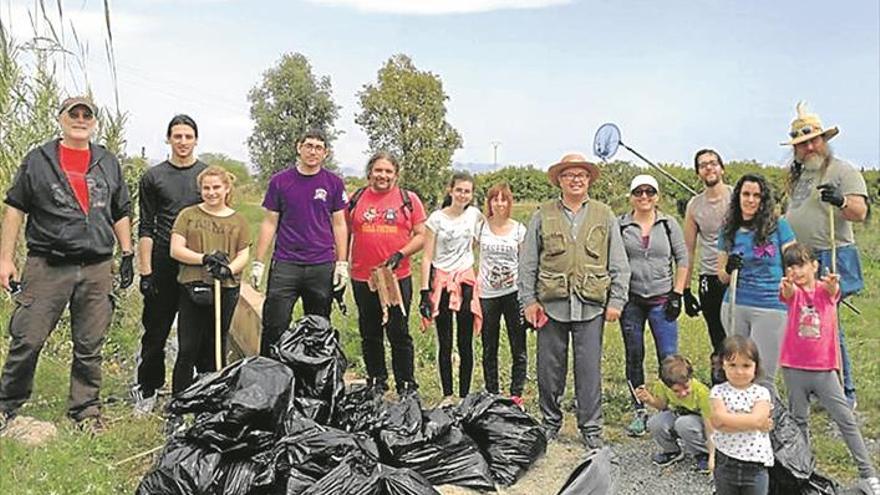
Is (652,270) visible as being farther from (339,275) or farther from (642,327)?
(339,275)

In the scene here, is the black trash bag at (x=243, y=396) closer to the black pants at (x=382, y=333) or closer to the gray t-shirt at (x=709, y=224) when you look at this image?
the black pants at (x=382, y=333)

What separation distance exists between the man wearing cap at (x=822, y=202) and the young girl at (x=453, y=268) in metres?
1.92

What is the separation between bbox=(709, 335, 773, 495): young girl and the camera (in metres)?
3.59

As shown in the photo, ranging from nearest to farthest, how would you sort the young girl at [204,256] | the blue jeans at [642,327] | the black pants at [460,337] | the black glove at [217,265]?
the black glove at [217,265] < the young girl at [204,256] < the blue jeans at [642,327] < the black pants at [460,337]

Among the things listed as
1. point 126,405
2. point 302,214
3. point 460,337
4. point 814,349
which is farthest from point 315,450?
point 814,349

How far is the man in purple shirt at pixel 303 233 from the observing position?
5.08 metres

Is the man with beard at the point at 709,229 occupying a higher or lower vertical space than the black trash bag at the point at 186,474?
higher

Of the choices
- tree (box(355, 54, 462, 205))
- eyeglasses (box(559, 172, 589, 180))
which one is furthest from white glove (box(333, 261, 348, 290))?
tree (box(355, 54, 462, 205))

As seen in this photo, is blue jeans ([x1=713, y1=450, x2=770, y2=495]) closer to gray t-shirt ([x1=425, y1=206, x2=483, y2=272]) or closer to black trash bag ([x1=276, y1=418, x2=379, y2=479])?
Answer: black trash bag ([x1=276, y1=418, x2=379, y2=479])

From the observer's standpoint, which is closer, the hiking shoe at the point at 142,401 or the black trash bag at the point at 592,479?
the black trash bag at the point at 592,479

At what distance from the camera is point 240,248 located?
4.86 meters

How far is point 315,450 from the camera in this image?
3666 mm

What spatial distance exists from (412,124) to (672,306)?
58.6ft

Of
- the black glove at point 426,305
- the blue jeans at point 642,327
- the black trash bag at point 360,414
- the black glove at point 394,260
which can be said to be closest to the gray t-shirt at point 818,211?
the blue jeans at point 642,327
